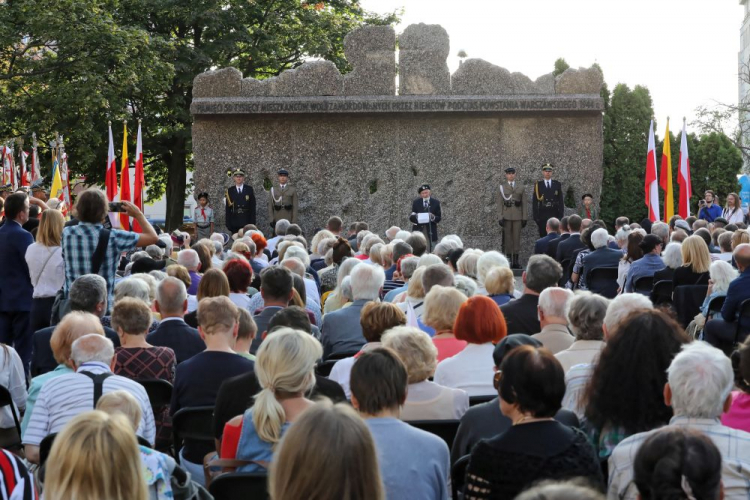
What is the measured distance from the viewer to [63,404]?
4688mm

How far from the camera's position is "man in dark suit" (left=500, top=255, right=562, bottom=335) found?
277 inches

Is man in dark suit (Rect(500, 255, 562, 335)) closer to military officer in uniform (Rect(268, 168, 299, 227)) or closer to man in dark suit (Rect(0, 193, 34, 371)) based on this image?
man in dark suit (Rect(0, 193, 34, 371))

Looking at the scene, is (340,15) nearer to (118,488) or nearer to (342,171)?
(342,171)

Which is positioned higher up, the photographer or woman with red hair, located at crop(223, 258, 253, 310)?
the photographer

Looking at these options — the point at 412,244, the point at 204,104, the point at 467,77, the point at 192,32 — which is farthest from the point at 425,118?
the point at 192,32

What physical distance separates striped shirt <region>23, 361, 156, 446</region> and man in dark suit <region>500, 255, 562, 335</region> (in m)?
2.90

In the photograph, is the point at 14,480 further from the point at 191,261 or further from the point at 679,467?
the point at 191,261

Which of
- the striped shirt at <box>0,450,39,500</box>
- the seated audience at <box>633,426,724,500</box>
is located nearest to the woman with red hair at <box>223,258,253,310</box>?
the striped shirt at <box>0,450,39,500</box>

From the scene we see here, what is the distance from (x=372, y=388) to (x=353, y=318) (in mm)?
3171

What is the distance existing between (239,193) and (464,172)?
421 centimetres

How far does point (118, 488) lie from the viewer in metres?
2.66

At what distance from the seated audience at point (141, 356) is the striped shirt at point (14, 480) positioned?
2.26 meters

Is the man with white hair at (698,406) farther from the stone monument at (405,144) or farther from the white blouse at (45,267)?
the stone monument at (405,144)

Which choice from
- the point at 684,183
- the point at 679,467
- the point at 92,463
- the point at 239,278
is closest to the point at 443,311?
the point at 239,278
